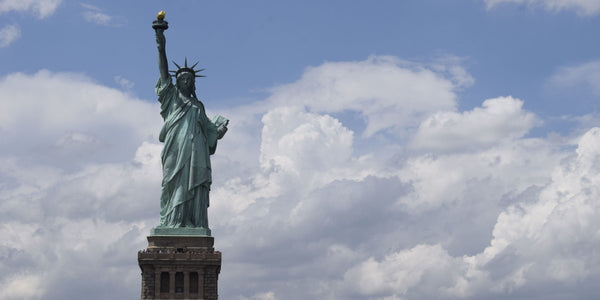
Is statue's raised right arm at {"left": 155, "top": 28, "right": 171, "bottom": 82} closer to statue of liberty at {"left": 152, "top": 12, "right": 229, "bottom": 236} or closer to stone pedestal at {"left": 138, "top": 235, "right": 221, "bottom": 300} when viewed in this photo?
statue of liberty at {"left": 152, "top": 12, "right": 229, "bottom": 236}

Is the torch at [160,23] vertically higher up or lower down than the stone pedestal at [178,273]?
higher up

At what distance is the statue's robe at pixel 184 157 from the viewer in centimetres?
6756

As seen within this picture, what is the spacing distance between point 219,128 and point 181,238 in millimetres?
8886

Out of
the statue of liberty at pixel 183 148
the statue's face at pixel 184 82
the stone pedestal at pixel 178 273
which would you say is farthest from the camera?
the statue's face at pixel 184 82

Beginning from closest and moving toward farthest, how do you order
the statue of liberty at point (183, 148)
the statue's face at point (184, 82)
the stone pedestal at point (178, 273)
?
the stone pedestal at point (178, 273) < the statue of liberty at point (183, 148) < the statue's face at point (184, 82)

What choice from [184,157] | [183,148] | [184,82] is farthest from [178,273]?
[184,82]

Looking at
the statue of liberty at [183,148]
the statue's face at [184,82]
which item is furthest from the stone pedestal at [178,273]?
the statue's face at [184,82]

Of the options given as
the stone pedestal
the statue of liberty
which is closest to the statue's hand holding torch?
the statue of liberty

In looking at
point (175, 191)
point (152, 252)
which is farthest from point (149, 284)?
point (175, 191)

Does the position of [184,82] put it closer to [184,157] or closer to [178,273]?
[184,157]

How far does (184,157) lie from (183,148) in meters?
0.64

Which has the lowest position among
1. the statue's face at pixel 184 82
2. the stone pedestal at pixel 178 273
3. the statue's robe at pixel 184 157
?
the stone pedestal at pixel 178 273

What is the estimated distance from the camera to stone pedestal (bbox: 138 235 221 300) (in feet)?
213

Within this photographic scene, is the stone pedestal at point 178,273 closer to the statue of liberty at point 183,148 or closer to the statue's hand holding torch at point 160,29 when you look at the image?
the statue of liberty at point 183,148
